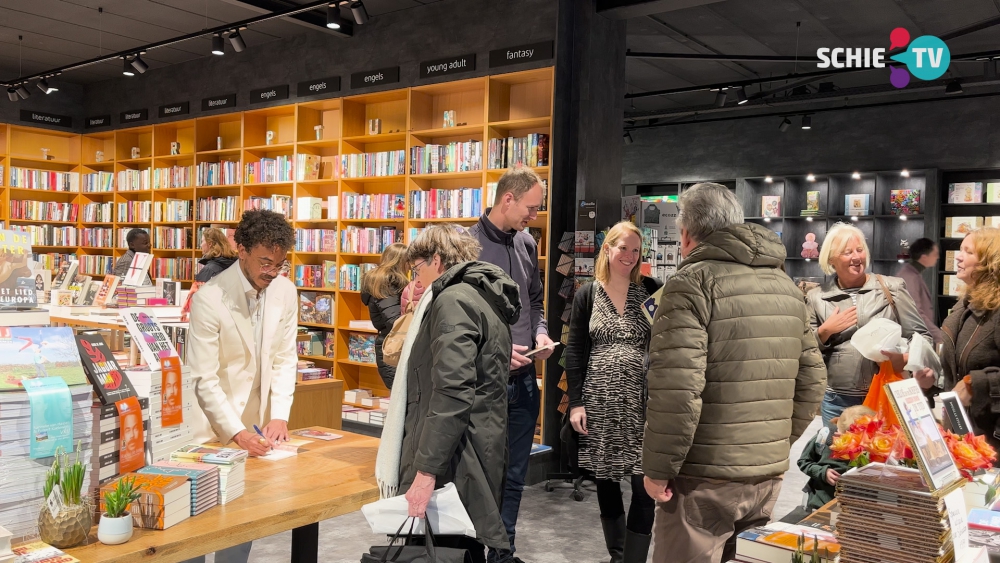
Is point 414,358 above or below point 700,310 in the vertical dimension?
below

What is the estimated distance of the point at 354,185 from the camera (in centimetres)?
770

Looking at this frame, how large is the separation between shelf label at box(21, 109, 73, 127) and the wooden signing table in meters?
9.73

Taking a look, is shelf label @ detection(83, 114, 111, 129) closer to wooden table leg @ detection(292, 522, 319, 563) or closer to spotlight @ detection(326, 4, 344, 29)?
spotlight @ detection(326, 4, 344, 29)

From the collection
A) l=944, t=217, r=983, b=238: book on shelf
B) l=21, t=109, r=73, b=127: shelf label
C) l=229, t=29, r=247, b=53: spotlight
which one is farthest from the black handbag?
l=21, t=109, r=73, b=127: shelf label

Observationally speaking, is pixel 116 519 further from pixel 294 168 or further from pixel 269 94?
pixel 269 94

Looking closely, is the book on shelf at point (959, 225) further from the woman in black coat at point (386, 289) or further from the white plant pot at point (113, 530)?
the white plant pot at point (113, 530)

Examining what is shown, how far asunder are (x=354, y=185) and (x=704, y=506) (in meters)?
5.99

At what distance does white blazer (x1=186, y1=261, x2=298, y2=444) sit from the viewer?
2615 mm

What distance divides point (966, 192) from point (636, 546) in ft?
26.2

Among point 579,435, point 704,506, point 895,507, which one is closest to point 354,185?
point 579,435

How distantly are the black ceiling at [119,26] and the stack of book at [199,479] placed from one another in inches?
215

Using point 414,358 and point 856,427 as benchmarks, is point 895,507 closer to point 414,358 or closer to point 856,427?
point 856,427

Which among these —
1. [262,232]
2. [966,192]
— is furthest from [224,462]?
[966,192]

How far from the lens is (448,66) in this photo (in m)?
6.63
